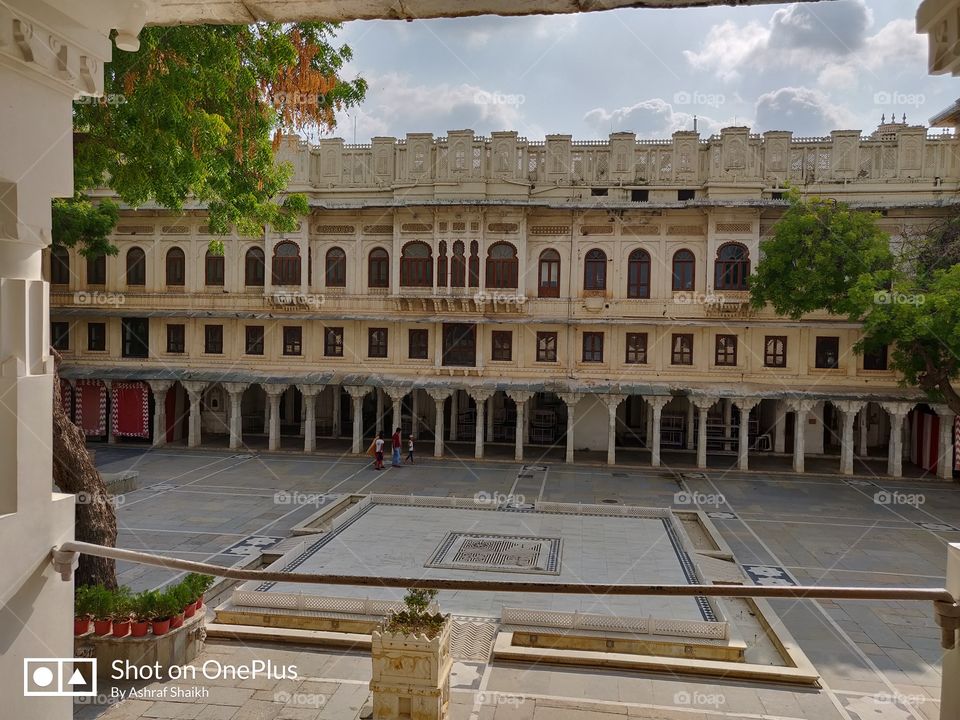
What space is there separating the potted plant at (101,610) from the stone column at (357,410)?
17.7 meters

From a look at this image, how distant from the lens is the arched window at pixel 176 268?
1096 inches

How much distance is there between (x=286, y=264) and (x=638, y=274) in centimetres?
1393

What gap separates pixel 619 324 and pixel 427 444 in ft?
31.3

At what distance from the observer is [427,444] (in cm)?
2858

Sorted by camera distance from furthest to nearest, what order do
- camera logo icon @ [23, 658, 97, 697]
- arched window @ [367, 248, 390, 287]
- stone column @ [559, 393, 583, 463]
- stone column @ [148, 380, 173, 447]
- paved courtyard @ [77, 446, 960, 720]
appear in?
1. arched window @ [367, 248, 390, 287]
2. stone column @ [148, 380, 173, 447]
3. stone column @ [559, 393, 583, 463]
4. paved courtyard @ [77, 446, 960, 720]
5. camera logo icon @ [23, 658, 97, 697]

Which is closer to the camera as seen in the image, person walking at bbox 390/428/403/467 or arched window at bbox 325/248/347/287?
person walking at bbox 390/428/403/467

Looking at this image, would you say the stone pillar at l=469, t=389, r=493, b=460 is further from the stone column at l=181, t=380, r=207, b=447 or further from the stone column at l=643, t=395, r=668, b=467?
the stone column at l=181, t=380, r=207, b=447

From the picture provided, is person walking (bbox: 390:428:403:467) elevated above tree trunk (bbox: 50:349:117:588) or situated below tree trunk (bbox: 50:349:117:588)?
below

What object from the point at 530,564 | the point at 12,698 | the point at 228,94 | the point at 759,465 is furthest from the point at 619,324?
the point at 12,698

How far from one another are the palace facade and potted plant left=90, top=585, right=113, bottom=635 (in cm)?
1759

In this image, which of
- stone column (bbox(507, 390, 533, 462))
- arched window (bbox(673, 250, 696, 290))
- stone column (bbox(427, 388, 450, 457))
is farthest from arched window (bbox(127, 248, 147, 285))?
arched window (bbox(673, 250, 696, 290))

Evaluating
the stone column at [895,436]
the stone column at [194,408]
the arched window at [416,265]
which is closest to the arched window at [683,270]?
the stone column at [895,436]

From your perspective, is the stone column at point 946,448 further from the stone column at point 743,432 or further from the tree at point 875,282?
the stone column at point 743,432

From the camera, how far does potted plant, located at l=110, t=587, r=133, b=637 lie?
747 cm
